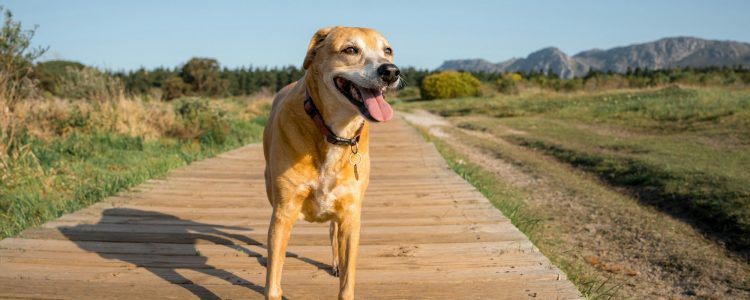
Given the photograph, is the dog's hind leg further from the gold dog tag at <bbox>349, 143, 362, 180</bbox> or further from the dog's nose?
the dog's nose

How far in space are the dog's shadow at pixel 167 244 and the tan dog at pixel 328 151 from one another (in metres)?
0.52

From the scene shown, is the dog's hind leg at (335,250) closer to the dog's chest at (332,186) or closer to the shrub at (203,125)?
the dog's chest at (332,186)

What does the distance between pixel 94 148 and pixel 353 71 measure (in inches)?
307

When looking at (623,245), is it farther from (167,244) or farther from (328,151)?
(167,244)

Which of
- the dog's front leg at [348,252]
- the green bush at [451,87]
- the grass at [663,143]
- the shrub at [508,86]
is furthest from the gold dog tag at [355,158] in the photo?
the shrub at [508,86]

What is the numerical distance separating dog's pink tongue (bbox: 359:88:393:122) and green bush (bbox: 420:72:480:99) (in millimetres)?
38810

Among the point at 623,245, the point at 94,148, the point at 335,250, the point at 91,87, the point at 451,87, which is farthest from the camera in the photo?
the point at 451,87

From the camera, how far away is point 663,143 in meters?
12.6

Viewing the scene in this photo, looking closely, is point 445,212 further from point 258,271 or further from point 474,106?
point 474,106

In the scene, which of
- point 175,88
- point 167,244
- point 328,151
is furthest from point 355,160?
point 175,88

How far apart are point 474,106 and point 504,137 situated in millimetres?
13654

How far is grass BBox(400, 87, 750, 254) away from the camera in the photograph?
22.1 feet

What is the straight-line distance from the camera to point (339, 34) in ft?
8.55

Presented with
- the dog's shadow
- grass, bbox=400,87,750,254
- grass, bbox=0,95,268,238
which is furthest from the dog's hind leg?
grass, bbox=400,87,750,254
